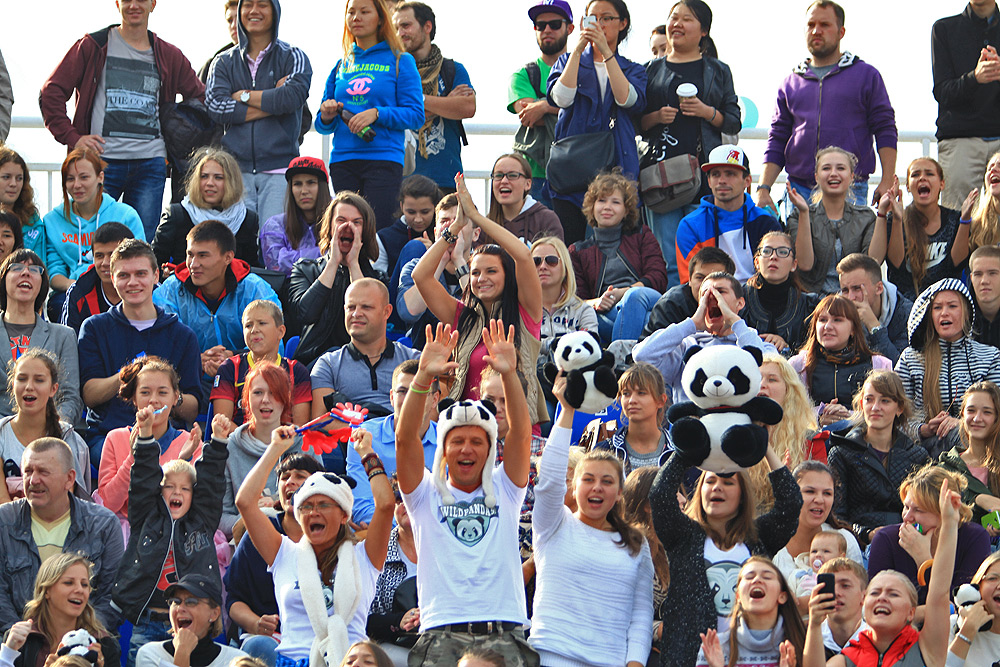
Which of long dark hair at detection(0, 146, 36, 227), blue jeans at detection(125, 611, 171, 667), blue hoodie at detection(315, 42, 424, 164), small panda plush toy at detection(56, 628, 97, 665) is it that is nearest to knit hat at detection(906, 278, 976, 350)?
blue hoodie at detection(315, 42, 424, 164)

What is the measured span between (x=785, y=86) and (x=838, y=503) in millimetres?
3729

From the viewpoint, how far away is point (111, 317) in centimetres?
834

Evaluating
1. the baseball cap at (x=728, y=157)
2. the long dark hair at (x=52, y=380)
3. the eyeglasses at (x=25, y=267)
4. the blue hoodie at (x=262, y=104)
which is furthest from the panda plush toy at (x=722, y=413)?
the blue hoodie at (x=262, y=104)

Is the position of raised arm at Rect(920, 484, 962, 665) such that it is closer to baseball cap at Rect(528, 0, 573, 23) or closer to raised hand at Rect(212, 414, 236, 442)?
raised hand at Rect(212, 414, 236, 442)

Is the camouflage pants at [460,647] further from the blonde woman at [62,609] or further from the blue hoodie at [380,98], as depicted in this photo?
the blue hoodie at [380,98]

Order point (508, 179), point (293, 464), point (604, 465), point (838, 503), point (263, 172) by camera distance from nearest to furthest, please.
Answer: point (604, 465) < point (293, 464) < point (838, 503) < point (508, 179) < point (263, 172)

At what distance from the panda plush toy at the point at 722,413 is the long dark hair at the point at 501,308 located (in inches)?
71.0

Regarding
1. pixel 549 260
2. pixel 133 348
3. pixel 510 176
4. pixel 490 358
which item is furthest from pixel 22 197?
pixel 490 358

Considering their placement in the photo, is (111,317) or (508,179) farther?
(508,179)

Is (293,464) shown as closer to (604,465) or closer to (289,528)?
(289,528)

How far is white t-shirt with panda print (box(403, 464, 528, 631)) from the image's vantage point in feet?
19.5

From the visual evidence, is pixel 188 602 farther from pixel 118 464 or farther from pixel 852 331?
pixel 852 331

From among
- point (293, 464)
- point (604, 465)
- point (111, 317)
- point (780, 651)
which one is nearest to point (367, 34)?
point (111, 317)

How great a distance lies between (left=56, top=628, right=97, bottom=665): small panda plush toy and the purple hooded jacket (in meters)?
5.97
